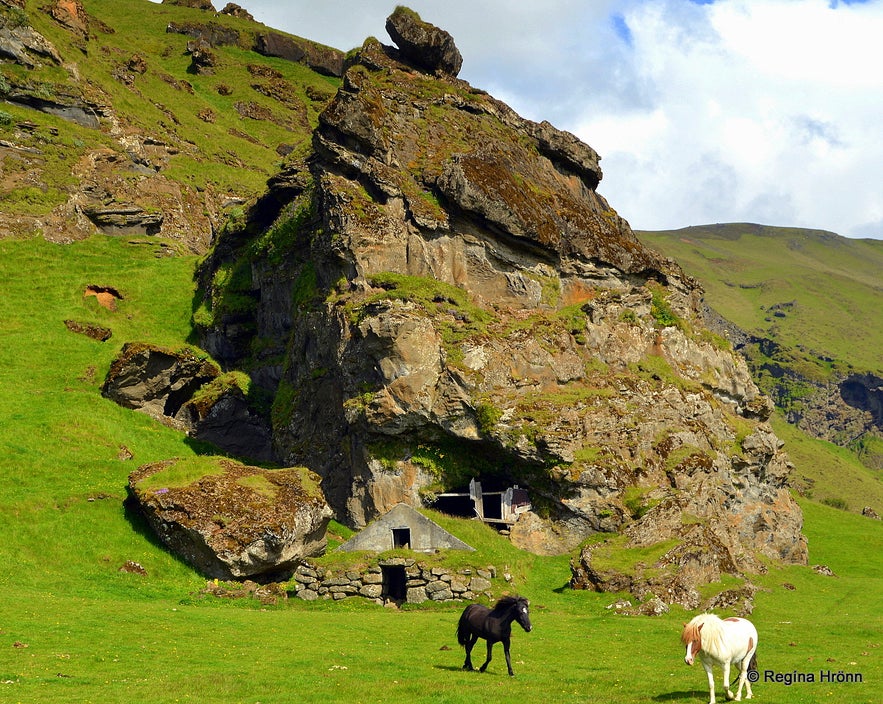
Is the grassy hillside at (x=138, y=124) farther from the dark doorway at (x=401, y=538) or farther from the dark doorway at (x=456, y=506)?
the dark doorway at (x=401, y=538)

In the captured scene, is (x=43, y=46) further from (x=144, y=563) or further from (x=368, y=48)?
(x=144, y=563)

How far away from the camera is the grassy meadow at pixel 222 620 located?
2144 centimetres

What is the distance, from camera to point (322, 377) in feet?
204

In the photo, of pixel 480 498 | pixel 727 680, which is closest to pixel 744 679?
pixel 727 680

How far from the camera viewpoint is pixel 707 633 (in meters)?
20.2

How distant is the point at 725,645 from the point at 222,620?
20234 millimetres

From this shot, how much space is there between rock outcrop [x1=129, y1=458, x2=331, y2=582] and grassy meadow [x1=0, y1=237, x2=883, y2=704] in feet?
5.08

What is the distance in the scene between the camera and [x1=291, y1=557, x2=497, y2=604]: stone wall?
134ft

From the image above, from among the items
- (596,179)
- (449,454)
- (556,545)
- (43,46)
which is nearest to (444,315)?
(449,454)

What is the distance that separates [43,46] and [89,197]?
35019 millimetres

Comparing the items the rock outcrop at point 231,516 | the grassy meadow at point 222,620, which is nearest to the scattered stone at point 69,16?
the grassy meadow at point 222,620

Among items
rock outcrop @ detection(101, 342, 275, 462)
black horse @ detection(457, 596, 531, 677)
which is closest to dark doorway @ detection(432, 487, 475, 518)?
rock outcrop @ detection(101, 342, 275, 462)

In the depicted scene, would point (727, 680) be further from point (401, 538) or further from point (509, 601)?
point (401, 538)

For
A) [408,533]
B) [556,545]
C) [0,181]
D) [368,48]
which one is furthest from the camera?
[0,181]
